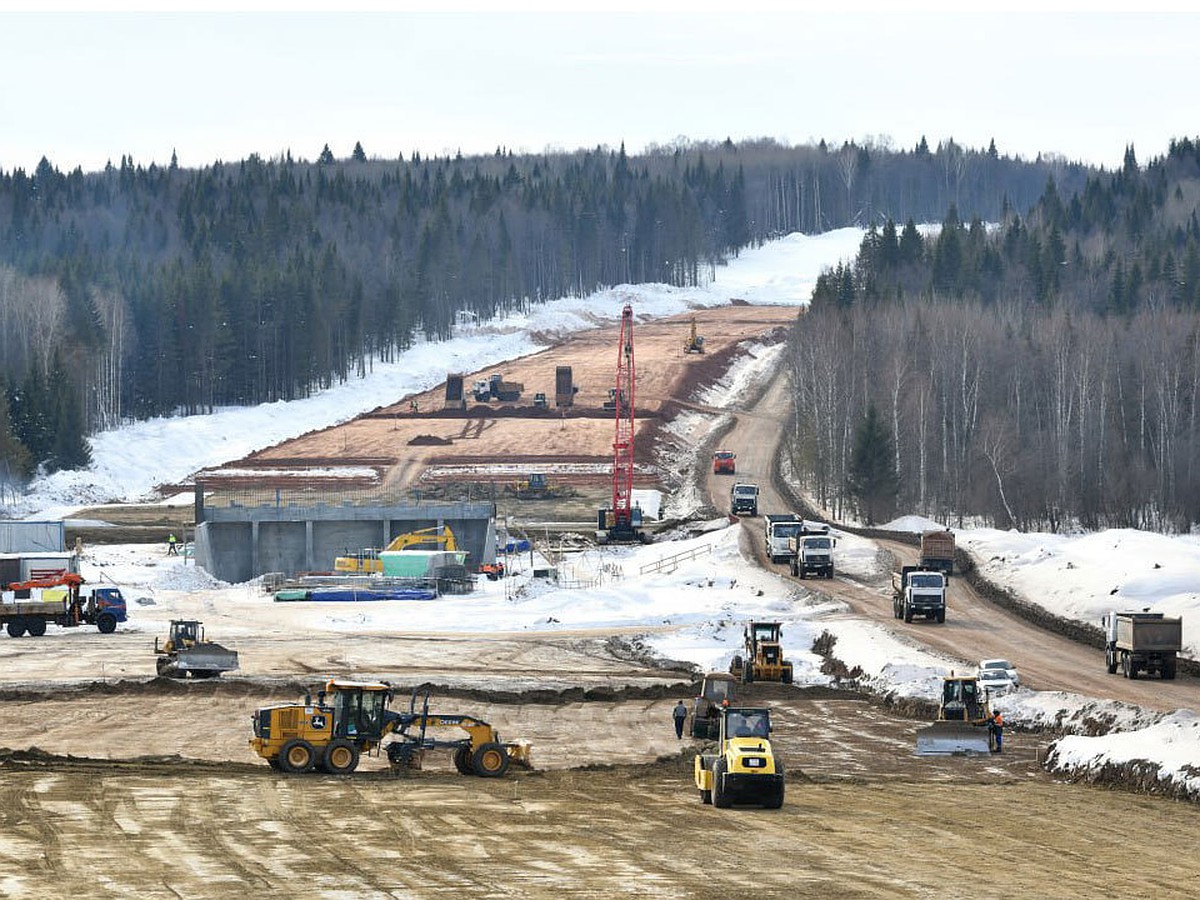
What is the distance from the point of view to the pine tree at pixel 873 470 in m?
107

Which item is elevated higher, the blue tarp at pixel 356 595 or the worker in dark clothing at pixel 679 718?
the worker in dark clothing at pixel 679 718

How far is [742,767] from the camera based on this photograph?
2998cm

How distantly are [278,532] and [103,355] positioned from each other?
5659cm

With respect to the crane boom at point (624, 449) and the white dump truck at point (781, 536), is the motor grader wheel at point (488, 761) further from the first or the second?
the crane boom at point (624, 449)

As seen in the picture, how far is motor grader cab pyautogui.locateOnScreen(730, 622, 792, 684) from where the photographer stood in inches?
2154

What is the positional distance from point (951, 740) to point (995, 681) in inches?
391

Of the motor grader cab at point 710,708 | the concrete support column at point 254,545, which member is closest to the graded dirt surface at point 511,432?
the concrete support column at point 254,545

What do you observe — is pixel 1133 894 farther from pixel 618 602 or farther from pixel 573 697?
pixel 618 602

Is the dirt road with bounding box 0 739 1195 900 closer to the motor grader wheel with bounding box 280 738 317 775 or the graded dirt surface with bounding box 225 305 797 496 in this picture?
the motor grader wheel with bounding box 280 738 317 775

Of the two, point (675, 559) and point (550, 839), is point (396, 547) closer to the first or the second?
point (675, 559)

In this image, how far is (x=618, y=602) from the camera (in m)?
78.0

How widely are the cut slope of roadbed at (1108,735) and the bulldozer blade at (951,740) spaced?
1.65 m

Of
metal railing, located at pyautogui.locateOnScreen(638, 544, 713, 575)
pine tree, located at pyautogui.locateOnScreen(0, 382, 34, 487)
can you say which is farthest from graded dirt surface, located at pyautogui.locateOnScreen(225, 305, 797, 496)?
metal railing, located at pyautogui.locateOnScreen(638, 544, 713, 575)

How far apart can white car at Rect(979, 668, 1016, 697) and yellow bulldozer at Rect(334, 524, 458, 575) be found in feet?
147
